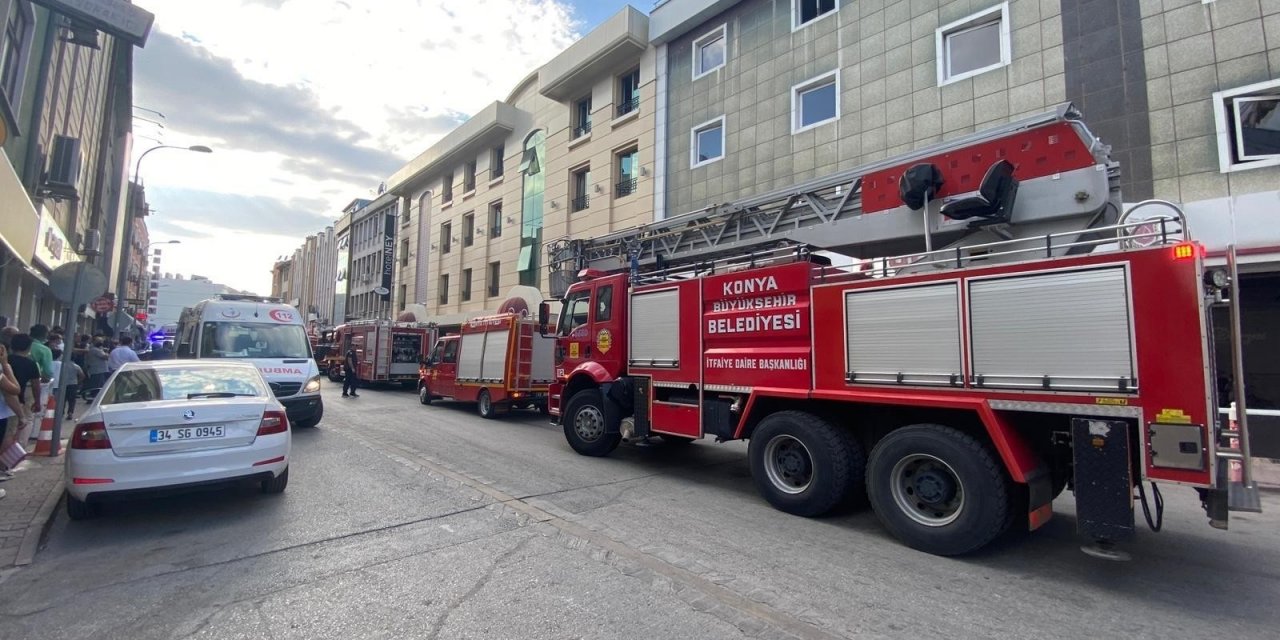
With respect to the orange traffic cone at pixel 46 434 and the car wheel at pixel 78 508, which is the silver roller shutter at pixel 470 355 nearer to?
the orange traffic cone at pixel 46 434

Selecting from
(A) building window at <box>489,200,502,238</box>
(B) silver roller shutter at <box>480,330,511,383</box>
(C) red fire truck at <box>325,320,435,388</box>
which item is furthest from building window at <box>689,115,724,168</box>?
(A) building window at <box>489,200,502,238</box>

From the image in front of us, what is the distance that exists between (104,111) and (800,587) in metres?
29.2

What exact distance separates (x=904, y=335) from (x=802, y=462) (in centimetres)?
163

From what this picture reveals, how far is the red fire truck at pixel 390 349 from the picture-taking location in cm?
2158

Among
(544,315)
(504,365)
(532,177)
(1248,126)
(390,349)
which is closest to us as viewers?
(1248,126)

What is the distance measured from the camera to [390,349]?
21531 millimetres

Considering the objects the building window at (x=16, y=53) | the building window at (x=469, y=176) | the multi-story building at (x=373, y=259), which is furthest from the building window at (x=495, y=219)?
the building window at (x=16, y=53)

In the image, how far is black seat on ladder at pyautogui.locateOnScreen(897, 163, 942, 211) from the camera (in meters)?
6.02

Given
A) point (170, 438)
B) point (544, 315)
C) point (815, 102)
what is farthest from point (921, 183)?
point (815, 102)

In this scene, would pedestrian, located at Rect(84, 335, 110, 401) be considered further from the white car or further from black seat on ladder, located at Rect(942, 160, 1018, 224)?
black seat on ladder, located at Rect(942, 160, 1018, 224)

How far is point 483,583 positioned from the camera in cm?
388

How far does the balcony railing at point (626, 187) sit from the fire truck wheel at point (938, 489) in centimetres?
1547

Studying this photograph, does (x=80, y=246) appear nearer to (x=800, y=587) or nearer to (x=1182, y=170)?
(x=800, y=587)

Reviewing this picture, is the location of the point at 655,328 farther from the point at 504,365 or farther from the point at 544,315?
the point at 504,365
